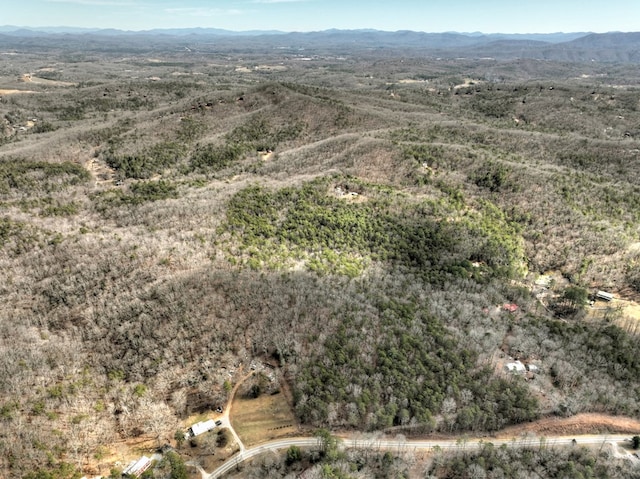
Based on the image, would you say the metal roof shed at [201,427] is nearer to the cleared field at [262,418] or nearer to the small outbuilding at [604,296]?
the cleared field at [262,418]

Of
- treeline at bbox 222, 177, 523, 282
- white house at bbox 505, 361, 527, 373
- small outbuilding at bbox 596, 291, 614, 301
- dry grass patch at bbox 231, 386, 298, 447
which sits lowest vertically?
dry grass patch at bbox 231, 386, 298, 447

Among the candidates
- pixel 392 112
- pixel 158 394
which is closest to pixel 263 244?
pixel 158 394

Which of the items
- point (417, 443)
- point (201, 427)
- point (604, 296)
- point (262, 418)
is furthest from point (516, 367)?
point (201, 427)

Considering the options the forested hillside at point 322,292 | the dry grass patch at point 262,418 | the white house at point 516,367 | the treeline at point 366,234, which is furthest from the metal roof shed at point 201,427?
the white house at point 516,367

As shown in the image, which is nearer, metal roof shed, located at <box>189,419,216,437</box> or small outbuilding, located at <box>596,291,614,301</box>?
metal roof shed, located at <box>189,419,216,437</box>

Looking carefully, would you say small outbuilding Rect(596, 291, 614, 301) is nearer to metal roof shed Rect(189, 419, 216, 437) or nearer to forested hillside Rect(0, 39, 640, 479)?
forested hillside Rect(0, 39, 640, 479)

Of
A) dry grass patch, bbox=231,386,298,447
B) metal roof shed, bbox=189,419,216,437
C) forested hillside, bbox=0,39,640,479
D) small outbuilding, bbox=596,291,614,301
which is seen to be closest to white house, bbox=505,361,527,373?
forested hillside, bbox=0,39,640,479

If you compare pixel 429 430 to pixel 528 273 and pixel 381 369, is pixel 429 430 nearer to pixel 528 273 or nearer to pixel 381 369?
pixel 381 369
